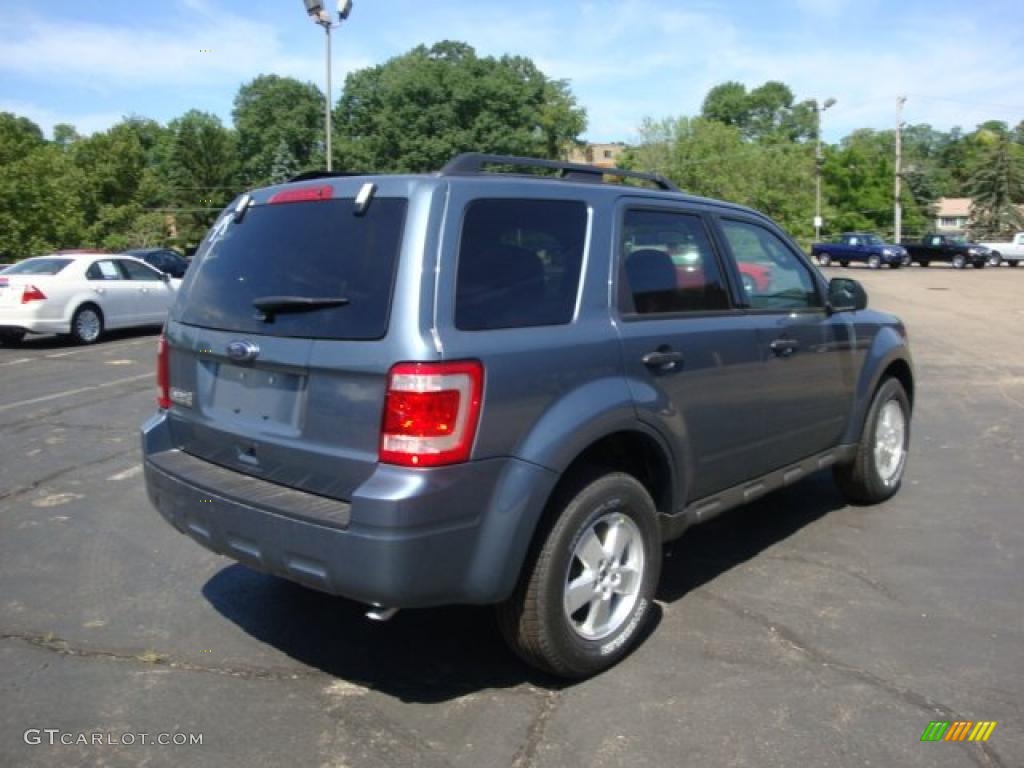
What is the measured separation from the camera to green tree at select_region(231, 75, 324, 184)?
79750mm

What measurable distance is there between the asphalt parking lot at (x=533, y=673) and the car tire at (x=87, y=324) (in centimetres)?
954

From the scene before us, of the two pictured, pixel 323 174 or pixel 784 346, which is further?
pixel 784 346

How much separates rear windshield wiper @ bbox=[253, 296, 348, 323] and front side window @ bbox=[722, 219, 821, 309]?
212 cm

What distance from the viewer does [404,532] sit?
9.52 ft

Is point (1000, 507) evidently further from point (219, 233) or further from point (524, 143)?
point (524, 143)

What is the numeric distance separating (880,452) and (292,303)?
399 centimetres

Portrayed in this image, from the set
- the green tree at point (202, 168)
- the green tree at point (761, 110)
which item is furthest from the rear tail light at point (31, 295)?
the green tree at point (761, 110)

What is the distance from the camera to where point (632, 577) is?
12.1 feet

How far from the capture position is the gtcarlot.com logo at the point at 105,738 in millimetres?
3061

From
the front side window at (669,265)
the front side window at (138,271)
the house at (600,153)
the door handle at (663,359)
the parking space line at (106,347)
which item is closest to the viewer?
the door handle at (663,359)

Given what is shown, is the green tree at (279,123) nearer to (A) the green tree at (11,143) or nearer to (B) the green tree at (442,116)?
(B) the green tree at (442,116)

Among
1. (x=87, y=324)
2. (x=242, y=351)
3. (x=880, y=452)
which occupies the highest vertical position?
(x=242, y=351)

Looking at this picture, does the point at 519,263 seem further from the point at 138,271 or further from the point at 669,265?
the point at 138,271

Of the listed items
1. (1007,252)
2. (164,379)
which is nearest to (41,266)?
(164,379)
